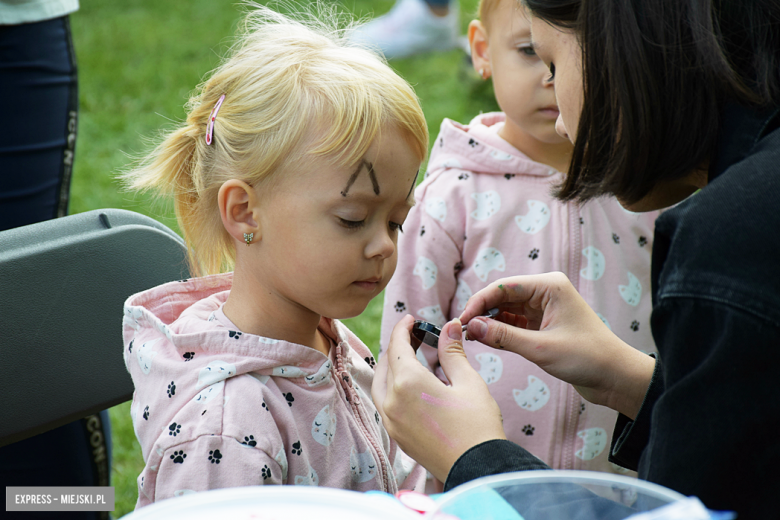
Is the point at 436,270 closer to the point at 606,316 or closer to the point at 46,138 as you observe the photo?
the point at 606,316

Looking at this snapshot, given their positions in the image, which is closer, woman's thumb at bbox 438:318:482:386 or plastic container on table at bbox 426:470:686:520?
plastic container on table at bbox 426:470:686:520

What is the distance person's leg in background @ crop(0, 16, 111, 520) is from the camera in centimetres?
155

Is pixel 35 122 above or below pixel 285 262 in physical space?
above

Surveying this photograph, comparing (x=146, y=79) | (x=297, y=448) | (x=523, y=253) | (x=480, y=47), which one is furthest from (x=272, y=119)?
(x=146, y=79)

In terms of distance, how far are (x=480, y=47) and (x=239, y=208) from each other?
0.94 m

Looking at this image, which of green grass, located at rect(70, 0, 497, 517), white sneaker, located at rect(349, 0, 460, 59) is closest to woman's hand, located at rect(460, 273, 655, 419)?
green grass, located at rect(70, 0, 497, 517)

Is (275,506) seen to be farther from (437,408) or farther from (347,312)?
(347,312)

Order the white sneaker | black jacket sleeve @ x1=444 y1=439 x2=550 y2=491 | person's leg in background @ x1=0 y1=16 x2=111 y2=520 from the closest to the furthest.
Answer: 1. black jacket sleeve @ x1=444 y1=439 x2=550 y2=491
2. person's leg in background @ x1=0 y1=16 x2=111 y2=520
3. the white sneaker

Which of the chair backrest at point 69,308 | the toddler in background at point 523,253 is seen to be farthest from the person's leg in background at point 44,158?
the toddler in background at point 523,253

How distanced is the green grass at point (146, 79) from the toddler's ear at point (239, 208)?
167 cm

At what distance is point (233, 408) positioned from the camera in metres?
1.09

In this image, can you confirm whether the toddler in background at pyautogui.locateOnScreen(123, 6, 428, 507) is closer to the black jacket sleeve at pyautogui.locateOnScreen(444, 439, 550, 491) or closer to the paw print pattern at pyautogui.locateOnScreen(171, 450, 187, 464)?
the paw print pattern at pyautogui.locateOnScreen(171, 450, 187, 464)

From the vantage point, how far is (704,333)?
2.75 ft

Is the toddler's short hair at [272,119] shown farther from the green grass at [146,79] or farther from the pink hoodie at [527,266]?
the green grass at [146,79]
